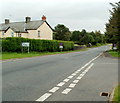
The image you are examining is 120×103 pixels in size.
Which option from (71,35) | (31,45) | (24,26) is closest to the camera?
(31,45)

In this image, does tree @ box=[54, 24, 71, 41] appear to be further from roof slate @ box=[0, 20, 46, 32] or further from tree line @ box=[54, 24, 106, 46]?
roof slate @ box=[0, 20, 46, 32]

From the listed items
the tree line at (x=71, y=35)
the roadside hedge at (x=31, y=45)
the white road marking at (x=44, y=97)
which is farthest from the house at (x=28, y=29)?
the white road marking at (x=44, y=97)

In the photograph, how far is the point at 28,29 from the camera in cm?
5659

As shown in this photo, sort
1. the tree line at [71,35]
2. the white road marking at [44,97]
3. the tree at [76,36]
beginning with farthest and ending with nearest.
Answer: the tree at [76,36]
the tree line at [71,35]
the white road marking at [44,97]

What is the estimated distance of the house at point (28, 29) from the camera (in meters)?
55.7

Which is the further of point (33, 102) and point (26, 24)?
point (26, 24)

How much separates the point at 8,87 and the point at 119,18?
173 inches

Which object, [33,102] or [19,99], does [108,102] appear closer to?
[33,102]

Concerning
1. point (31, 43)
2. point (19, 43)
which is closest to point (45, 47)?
point (31, 43)

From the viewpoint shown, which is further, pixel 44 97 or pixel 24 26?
pixel 24 26

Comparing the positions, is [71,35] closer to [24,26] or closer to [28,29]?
[24,26]

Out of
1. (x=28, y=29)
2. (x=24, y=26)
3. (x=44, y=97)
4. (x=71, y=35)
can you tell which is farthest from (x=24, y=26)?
(x=71, y=35)

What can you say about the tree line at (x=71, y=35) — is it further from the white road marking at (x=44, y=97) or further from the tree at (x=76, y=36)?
the white road marking at (x=44, y=97)

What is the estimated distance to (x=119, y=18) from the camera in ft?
17.5
